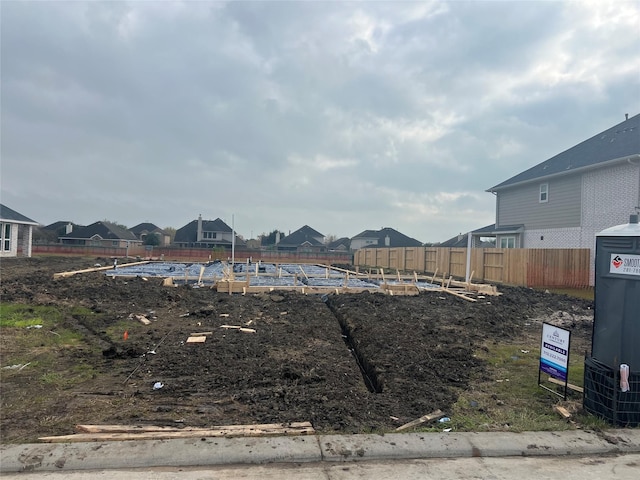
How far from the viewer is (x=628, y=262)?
4355mm

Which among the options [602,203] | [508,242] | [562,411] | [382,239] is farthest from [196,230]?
[562,411]

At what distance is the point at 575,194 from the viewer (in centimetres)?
2111

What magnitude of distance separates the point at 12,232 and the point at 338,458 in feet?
122

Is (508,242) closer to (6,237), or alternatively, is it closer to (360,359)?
(360,359)

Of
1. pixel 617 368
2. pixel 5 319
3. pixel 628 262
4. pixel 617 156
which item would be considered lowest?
pixel 5 319

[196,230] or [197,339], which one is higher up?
[196,230]

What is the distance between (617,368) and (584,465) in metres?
1.18

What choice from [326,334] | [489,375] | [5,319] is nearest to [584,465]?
[489,375]

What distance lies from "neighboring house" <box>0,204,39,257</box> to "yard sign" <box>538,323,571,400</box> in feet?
115

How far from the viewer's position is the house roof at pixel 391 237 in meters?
71.7

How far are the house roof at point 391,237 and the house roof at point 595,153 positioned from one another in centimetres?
4546

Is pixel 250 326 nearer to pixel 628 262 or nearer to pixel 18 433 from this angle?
pixel 18 433

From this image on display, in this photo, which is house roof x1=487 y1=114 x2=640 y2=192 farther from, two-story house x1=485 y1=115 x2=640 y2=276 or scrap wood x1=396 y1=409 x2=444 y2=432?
scrap wood x1=396 y1=409 x2=444 y2=432

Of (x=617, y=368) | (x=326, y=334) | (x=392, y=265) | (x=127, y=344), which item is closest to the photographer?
(x=617, y=368)
